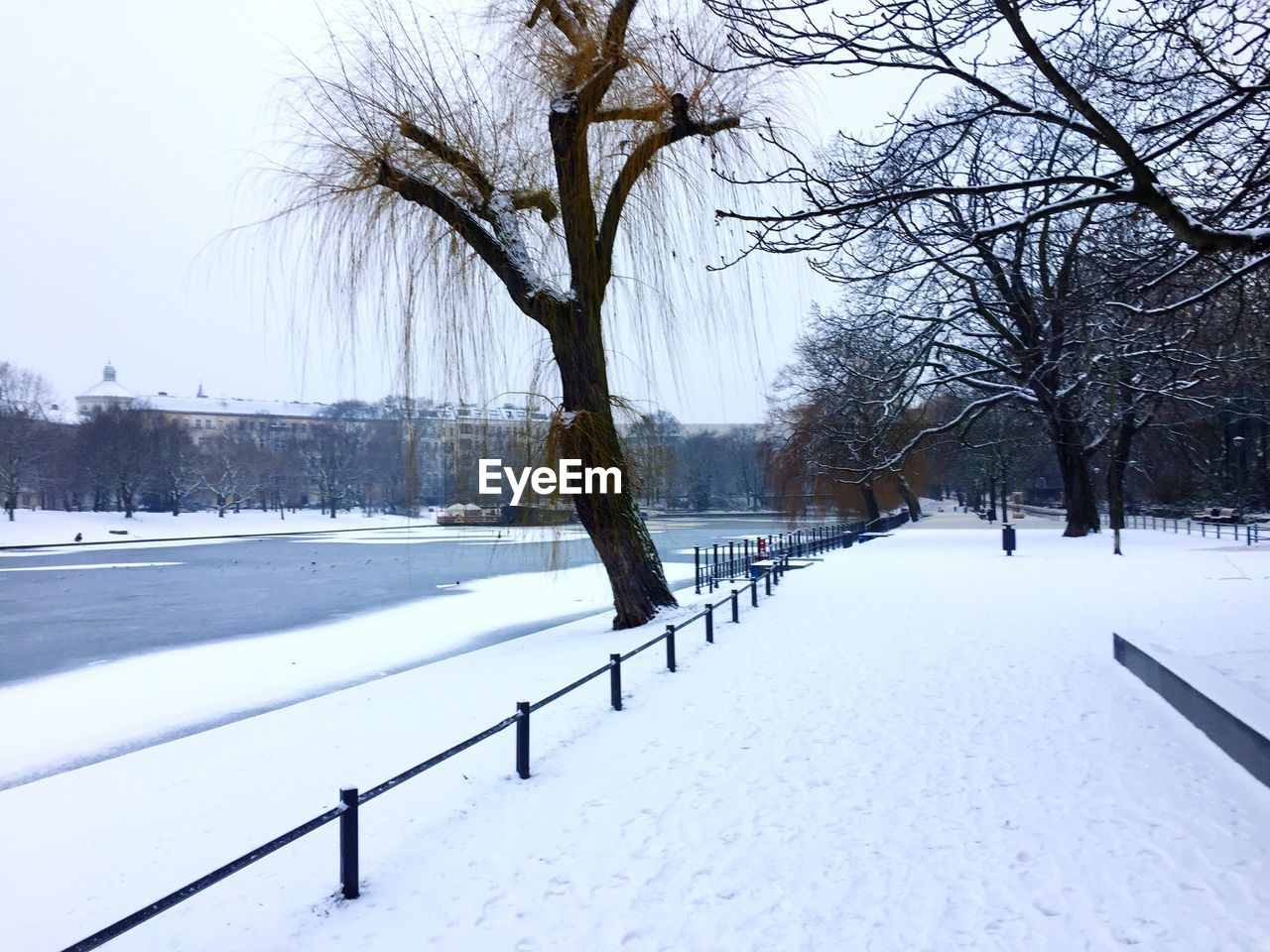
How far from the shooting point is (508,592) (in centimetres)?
2352

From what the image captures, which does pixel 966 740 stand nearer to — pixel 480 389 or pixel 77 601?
pixel 480 389

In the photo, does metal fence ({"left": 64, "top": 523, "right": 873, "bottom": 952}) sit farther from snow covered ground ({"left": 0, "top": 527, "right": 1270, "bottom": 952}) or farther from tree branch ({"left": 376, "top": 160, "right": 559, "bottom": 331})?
tree branch ({"left": 376, "top": 160, "right": 559, "bottom": 331})

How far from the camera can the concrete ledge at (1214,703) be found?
5.77 metres

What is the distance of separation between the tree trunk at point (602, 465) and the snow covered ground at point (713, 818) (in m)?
3.05

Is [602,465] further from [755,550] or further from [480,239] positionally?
[755,550]

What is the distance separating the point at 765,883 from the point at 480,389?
7.84 meters

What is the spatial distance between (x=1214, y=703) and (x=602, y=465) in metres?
7.94

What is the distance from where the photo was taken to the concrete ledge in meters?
5.77

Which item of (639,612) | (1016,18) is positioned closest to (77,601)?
(639,612)

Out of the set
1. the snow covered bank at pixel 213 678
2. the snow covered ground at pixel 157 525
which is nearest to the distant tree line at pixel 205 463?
the snow covered ground at pixel 157 525

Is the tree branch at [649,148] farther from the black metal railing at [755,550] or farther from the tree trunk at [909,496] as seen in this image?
the tree trunk at [909,496]


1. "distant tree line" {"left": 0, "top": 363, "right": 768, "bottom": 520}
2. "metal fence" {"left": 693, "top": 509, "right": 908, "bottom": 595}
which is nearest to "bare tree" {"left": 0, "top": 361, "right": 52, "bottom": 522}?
"distant tree line" {"left": 0, "top": 363, "right": 768, "bottom": 520}

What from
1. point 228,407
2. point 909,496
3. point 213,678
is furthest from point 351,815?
point 228,407

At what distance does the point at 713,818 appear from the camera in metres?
5.54
